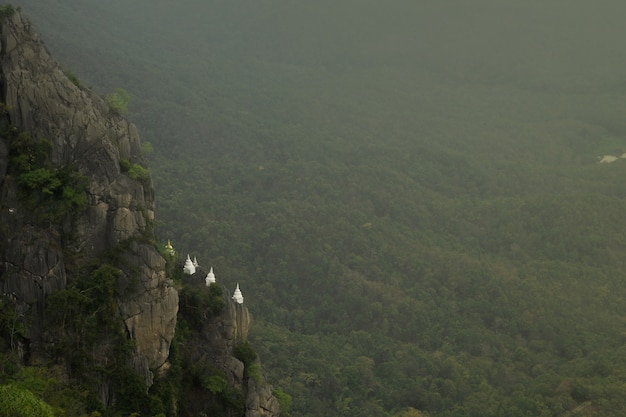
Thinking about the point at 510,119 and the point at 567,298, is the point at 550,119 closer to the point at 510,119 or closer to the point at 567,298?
the point at 510,119

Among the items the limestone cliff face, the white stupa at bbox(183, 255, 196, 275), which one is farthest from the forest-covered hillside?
the limestone cliff face

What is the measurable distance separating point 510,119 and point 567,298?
7039 cm

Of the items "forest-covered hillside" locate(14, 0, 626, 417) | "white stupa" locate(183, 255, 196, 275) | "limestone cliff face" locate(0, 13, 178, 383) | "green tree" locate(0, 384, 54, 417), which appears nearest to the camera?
"green tree" locate(0, 384, 54, 417)

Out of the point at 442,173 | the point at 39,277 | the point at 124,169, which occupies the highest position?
the point at 124,169

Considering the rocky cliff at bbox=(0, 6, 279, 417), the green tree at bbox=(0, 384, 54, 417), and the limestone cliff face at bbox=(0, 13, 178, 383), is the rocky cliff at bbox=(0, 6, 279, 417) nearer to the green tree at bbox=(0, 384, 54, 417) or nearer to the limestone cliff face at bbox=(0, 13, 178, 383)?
the limestone cliff face at bbox=(0, 13, 178, 383)

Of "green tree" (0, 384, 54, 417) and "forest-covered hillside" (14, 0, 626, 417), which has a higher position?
"green tree" (0, 384, 54, 417)

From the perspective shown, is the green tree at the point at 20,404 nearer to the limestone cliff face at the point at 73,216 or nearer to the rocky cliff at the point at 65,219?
the rocky cliff at the point at 65,219

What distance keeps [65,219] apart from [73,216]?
293mm

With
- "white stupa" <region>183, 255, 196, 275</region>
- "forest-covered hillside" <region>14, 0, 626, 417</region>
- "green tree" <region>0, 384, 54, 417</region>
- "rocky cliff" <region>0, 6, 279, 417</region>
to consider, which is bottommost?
"forest-covered hillside" <region>14, 0, 626, 417</region>

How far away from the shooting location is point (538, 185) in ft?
365

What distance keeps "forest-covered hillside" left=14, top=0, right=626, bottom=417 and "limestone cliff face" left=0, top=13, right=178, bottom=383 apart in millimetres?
30078

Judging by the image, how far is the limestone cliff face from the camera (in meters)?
28.7

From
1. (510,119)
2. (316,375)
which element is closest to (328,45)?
(510,119)


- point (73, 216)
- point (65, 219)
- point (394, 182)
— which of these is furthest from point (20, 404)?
point (394, 182)
